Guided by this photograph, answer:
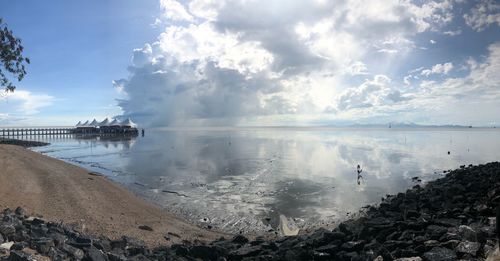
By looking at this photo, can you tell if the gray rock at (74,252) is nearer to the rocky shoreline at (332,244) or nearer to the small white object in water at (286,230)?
the rocky shoreline at (332,244)

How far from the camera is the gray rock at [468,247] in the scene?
707cm

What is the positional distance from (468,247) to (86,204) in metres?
14.9

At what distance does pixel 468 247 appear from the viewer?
7.26 m

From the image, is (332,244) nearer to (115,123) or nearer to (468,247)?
(468,247)

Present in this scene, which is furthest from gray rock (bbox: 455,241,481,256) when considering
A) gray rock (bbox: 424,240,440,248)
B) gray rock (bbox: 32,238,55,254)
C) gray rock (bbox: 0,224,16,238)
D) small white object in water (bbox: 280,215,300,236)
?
gray rock (bbox: 0,224,16,238)

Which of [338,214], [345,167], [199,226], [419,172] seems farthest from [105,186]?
[419,172]

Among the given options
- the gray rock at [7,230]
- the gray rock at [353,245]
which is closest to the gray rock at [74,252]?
the gray rock at [7,230]

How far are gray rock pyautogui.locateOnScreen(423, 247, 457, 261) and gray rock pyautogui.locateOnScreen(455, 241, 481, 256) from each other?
0.61ft

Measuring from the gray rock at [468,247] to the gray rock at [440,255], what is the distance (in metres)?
0.19

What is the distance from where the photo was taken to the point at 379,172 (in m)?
33.0

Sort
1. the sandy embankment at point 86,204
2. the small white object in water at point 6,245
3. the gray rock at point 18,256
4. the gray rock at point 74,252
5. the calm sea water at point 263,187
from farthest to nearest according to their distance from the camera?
the calm sea water at point 263,187
the sandy embankment at point 86,204
the gray rock at point 74,252
the small white object in water at point 6,245
the gray rock at point 18,256

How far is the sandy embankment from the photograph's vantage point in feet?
44.5

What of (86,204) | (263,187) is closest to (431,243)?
(86,204)

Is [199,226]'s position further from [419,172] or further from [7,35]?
[419,172]
